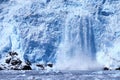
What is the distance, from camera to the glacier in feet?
44.2

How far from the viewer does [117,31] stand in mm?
13875

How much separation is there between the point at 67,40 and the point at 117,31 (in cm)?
183

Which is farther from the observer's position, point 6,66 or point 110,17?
point 110,17

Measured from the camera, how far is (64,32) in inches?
552

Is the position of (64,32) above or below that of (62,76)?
above

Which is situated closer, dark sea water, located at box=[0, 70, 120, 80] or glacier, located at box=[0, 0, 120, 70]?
dark sea water, located at box=[0, 70, 120, 80]

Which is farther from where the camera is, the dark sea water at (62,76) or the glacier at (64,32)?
the glacier at (64,32)

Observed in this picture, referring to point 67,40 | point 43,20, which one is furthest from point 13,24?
point 67,40

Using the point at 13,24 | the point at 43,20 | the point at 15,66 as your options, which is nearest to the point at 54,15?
the point at 43,20

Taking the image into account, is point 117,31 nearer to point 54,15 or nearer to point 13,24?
point 54,15

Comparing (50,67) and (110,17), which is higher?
(110,17)

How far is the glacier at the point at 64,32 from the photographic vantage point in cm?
1346

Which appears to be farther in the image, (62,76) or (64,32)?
(64,32)

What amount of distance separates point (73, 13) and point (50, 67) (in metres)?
2.41
